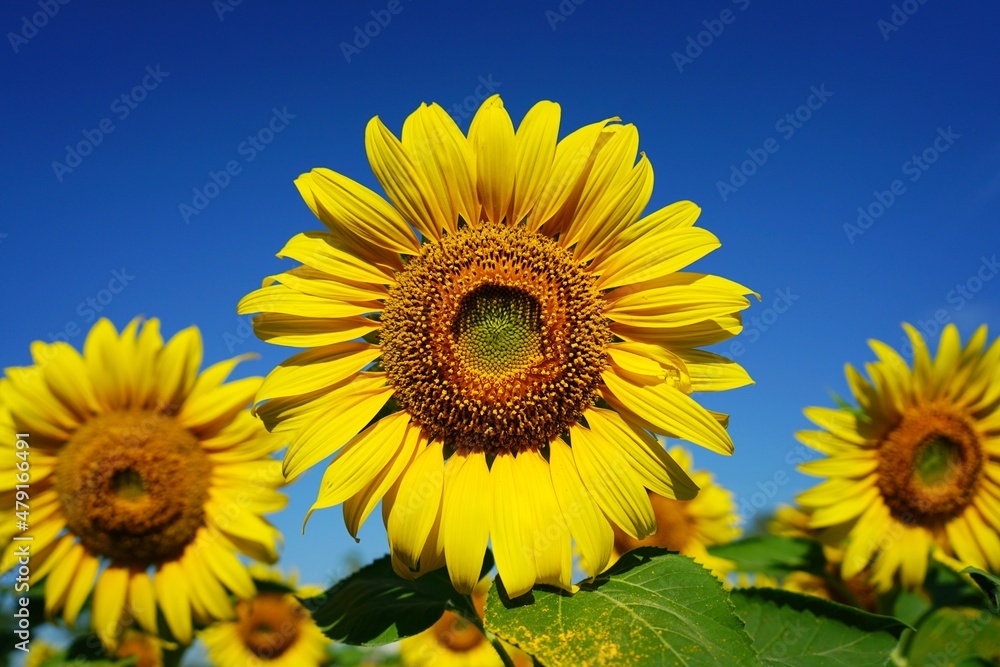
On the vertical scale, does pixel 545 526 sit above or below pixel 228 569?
above

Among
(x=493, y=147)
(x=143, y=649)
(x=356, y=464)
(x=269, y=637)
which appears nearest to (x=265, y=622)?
(x=269, y=637)

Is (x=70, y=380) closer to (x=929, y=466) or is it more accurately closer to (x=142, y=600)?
(x=142, y=600)

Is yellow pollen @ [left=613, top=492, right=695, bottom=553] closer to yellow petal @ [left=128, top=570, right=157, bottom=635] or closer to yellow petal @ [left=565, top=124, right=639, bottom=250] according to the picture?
yellow petal @ [left=128, top=570, right=157, bottom=635]

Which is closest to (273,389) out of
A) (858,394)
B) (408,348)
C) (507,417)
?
(408,348)

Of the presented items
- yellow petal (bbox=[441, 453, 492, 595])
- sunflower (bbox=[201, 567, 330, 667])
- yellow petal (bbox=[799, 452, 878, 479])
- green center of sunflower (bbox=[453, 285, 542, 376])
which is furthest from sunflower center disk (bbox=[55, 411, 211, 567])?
yellow petal (bbox=[799, 452, 878, 479])

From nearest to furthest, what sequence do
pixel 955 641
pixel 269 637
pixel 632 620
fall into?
1. pixel 632 620
2. pixel 955 641
3. pixel 269 637

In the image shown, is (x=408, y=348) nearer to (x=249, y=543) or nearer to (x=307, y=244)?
(x=307, y=244)
